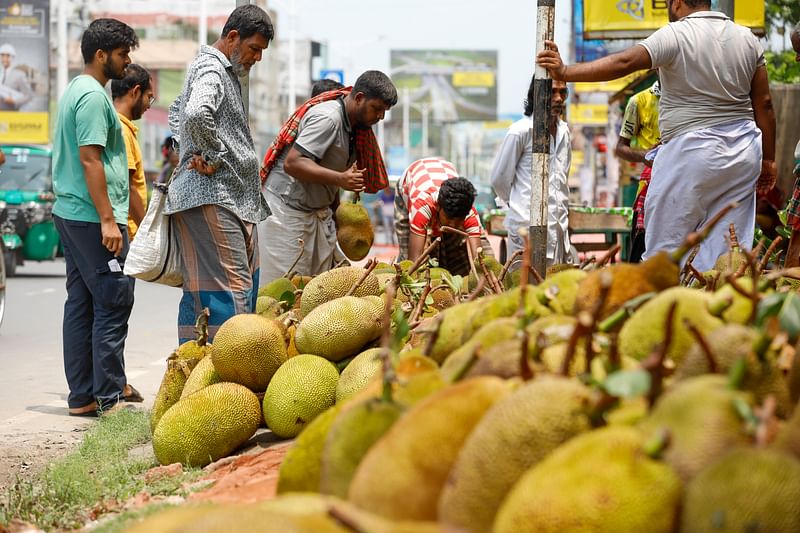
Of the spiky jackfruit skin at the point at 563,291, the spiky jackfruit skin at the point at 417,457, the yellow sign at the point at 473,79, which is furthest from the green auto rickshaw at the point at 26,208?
the yellow sign at the point at 473,79

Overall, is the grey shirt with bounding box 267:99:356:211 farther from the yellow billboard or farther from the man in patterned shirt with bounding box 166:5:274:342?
the yellow billboard

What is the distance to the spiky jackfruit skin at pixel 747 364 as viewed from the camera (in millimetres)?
1790

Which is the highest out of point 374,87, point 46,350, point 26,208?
point 374,87

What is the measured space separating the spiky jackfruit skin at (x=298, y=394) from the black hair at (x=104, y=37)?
94.7 inches

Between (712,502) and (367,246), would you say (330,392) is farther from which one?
(367,246)

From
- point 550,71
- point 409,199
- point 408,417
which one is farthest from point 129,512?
point 409,199

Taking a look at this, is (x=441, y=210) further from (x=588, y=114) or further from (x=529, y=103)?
(x=588, y=114)

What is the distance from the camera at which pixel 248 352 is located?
13.7 ft

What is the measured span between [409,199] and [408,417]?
217 inches

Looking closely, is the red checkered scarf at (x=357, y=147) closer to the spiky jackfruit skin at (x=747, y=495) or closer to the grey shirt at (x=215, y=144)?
the grey shirt at (x=215, y=144)

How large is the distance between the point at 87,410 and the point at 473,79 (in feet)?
175

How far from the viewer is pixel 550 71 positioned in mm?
4387

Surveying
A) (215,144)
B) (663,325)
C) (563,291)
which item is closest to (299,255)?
(215,144)

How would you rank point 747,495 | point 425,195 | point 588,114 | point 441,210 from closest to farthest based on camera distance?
1. point 747,495
2. point 441,210
3. point 425,195
4. point 588,114
